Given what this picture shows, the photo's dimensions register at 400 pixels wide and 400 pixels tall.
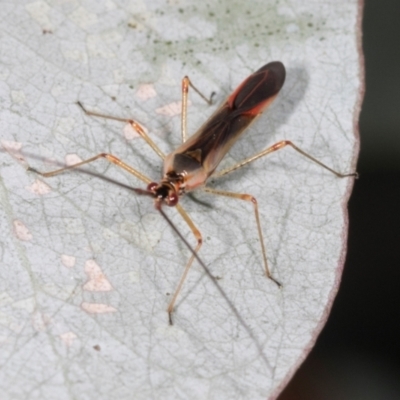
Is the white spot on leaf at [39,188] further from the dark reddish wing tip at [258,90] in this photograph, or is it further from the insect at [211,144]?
the dark reddish wing tip at [258,90]

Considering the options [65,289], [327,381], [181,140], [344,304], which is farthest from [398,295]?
[65,289]

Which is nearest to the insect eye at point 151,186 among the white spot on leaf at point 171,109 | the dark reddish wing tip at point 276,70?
the white spot on leaf at point 171,109

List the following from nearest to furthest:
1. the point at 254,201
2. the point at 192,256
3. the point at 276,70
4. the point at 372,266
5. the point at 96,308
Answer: the point at 96,308 → the point at 192,256 → the point at 254,201 → the point at 276,70 → the point at 372,266

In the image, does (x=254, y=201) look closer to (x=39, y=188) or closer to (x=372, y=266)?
(x=372, y=266)

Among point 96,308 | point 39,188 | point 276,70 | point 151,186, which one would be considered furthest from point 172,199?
point 276,70

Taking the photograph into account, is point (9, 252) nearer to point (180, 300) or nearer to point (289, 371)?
point (180, 300)

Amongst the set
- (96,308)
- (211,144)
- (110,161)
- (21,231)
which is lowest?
(96,308)

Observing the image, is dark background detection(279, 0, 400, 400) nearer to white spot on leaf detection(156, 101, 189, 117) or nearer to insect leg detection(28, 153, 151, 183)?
white spot on leaf detection(156, 101, 189, 117)
